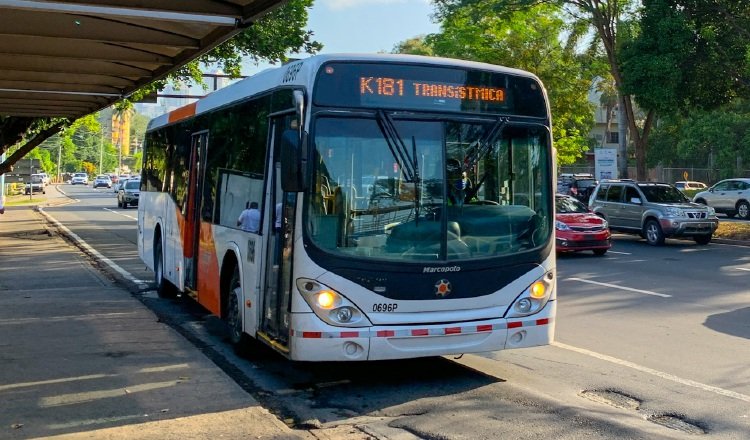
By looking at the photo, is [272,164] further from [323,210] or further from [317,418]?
[317,418]

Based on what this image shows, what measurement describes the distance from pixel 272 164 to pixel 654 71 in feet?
62.2

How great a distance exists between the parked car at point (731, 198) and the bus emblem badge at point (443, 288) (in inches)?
1259

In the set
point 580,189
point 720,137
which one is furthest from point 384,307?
point 720,137

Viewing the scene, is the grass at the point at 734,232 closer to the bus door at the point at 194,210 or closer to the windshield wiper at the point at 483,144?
the bus door at the point at 194,210

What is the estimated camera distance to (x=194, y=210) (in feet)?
35.2

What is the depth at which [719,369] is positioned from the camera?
820 centimetres

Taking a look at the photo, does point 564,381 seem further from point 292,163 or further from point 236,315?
point 236,315

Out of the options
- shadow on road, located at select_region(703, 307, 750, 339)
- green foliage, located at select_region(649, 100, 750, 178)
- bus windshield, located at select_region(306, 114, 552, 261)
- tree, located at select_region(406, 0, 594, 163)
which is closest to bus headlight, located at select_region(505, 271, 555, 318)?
bus windshield, located at select_region(306, 114, 552, 261)

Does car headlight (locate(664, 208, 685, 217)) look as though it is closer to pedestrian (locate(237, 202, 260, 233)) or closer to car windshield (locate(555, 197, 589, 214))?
car windshield (locate(555, 197, 589, 214))

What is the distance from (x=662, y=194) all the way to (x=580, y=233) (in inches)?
217

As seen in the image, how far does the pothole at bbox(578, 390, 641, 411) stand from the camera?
6.90m

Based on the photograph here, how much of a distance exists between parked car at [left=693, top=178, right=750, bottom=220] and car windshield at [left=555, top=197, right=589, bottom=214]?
17.5 metres

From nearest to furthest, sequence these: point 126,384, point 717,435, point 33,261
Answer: point 717,435 < point 126,384 < point 33,261

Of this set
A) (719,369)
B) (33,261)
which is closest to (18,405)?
(719,369)
